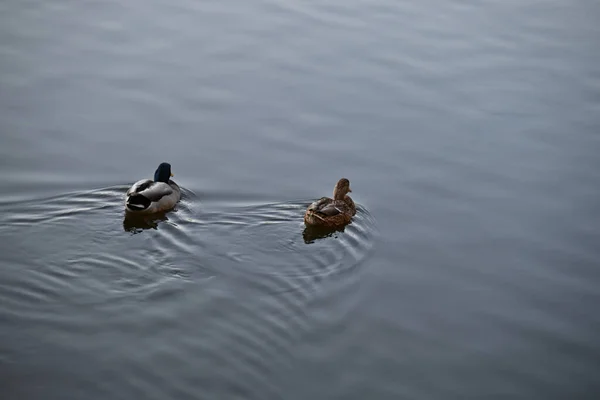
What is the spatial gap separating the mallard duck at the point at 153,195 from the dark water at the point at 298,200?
20 cm

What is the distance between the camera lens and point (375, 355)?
8422 millimetres

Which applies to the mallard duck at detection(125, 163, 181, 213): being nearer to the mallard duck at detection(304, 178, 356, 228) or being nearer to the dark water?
the dark water

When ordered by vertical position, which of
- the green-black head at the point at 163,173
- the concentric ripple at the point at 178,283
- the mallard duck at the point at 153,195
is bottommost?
the concentric ripple at the point at 178,283

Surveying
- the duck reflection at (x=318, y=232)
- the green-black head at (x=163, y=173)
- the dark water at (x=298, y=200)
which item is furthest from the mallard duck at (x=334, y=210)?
the green-black head at (x=163, y=173)

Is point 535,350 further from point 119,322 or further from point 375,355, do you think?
point 119,322

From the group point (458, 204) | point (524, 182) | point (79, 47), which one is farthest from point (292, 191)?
point (79, 47)

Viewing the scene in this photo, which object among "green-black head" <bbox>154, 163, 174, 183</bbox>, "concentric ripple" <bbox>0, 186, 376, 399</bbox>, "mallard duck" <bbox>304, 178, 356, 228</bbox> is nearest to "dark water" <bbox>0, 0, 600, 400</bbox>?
"concentric ripple" <bbox>0, 186, 376, 399</bbox>

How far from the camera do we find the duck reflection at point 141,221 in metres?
10.7

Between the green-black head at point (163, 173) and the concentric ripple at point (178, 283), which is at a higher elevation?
the green-black head at point (163, 173)

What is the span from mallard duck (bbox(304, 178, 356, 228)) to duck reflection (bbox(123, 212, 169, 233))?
183 cm

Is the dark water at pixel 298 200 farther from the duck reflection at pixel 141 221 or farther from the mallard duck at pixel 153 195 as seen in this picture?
the mallard duck at pixel 153 195

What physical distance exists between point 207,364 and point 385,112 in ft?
22.1

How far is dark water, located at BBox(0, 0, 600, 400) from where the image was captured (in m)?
8.21

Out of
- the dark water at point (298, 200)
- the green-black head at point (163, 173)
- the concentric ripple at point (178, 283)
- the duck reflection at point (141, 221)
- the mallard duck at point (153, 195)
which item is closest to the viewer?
the concentric ripple at point (178, 283)
